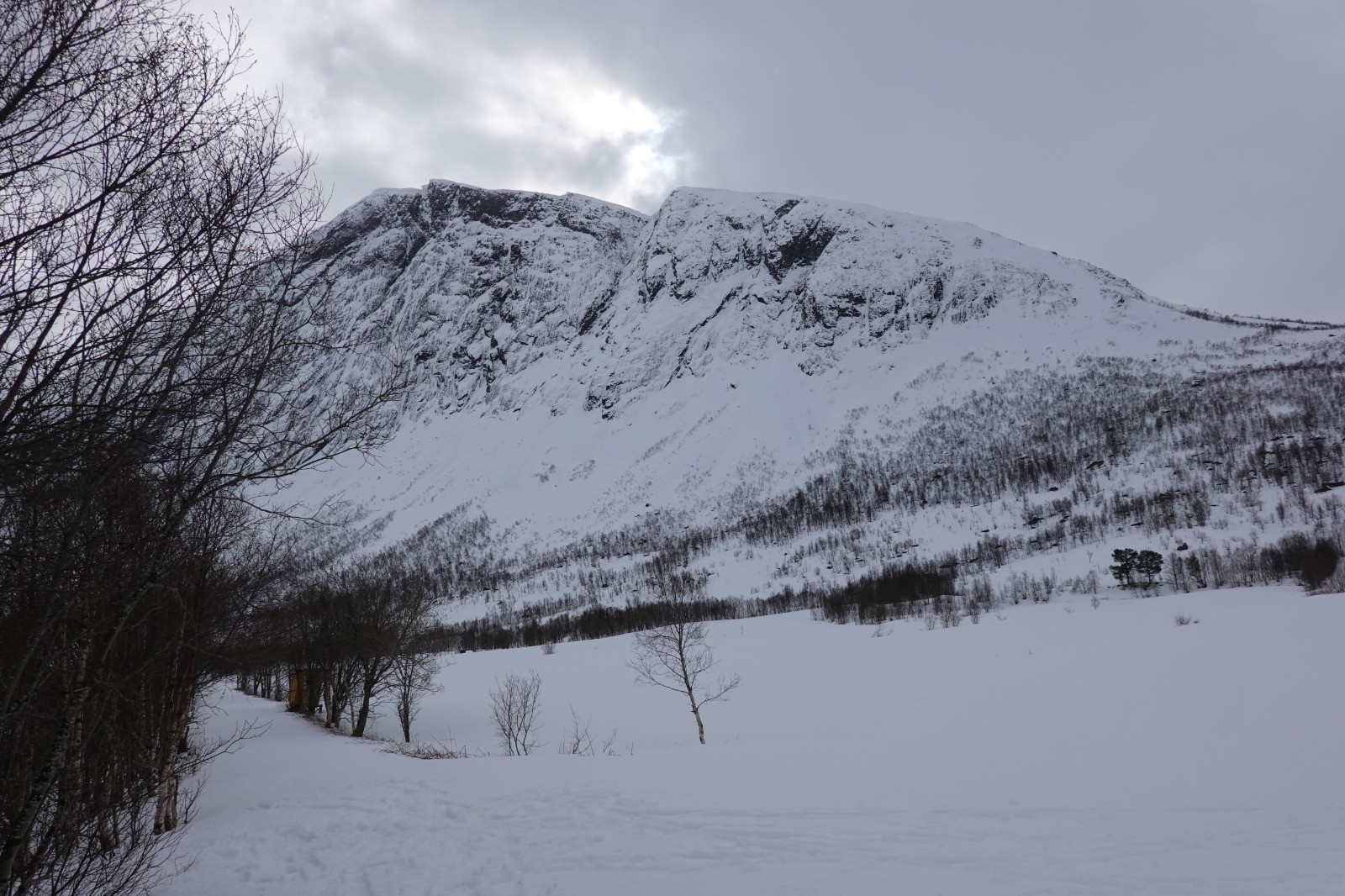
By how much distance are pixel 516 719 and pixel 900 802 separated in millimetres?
19723

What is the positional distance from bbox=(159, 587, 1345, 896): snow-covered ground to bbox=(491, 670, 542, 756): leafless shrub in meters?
4.22

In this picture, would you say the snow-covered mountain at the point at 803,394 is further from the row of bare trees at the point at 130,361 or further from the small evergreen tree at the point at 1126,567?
the row of bare trees at the point at 130,361

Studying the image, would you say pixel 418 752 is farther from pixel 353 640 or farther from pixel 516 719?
pixel 516 719

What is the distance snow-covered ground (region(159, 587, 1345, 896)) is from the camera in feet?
24.3

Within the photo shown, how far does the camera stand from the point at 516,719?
25641 millimetres

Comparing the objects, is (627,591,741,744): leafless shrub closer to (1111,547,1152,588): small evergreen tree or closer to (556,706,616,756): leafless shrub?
(556,706,616,756): leafless shrub

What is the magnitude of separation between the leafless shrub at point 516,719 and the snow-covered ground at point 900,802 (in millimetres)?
4215

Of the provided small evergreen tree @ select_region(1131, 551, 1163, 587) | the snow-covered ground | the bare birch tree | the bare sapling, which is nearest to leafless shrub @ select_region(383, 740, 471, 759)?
the snow-covered ground

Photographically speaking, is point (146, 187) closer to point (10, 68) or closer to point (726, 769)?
point (10, 68)

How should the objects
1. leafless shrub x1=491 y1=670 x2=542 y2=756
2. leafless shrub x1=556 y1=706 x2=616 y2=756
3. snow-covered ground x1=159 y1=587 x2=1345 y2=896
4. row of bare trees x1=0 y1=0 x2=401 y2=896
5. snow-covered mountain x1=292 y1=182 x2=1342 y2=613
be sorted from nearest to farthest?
row of bare trees x1=0 y1=0 x2=401 y2=896, snow-covered ground x1=159 y1=587 x2=1345 y2=896, leafless shrub x1=491 y1=670 x2=542 y2=756, leafless shrub x1=556 y1=706 x2=616 y2=756, snow-covered mountain x1=292 y1=182 x2=1342 y2=613

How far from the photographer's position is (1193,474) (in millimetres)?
65625

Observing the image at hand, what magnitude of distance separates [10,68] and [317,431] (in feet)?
8.28

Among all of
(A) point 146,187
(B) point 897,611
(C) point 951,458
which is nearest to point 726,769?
(A) point 146,187

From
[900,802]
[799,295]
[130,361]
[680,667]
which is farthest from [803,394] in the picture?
[130,361]
